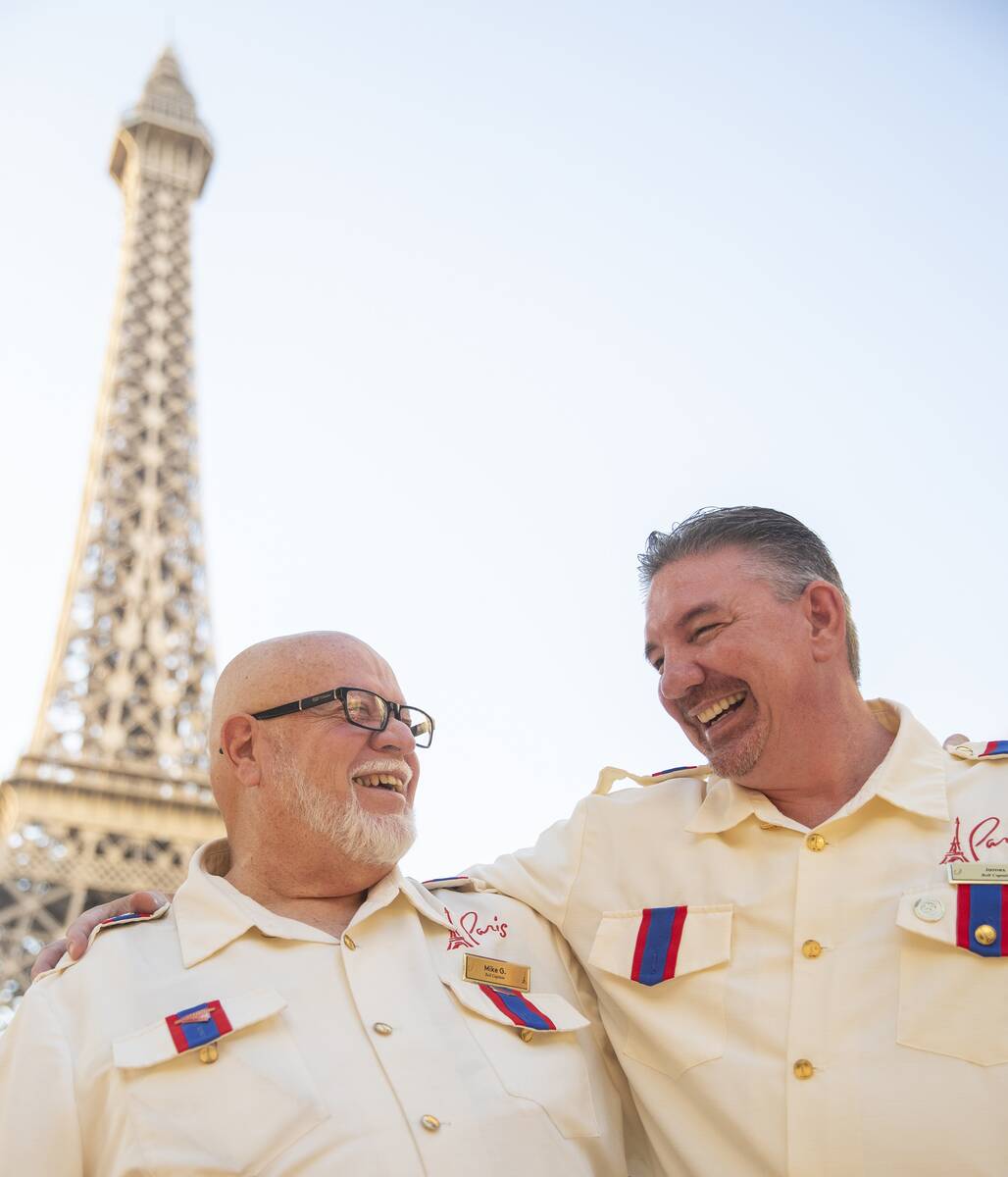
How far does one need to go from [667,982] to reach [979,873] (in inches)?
37.8

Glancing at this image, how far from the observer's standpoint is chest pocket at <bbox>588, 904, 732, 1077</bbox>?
3730 millimetres

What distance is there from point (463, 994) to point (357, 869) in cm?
54

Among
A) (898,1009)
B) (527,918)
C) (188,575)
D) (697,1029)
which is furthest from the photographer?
(188,575)

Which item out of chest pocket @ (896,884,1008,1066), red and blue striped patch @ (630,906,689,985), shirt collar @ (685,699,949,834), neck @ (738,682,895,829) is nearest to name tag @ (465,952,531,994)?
red and blue striped patch @ (630,906,689,985)

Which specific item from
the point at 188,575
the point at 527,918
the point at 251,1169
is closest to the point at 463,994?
the point at 527,918

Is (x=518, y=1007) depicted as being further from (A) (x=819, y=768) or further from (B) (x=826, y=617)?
(B) (x=826, y=617)

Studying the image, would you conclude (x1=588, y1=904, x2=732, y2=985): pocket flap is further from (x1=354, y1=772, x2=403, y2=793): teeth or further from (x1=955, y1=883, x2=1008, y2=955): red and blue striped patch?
(x1=354, y1=772, x2=403, y2=793): teeth

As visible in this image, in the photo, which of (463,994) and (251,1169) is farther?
(463,994)

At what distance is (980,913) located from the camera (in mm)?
3498

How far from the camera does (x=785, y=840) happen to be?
13.1 feet

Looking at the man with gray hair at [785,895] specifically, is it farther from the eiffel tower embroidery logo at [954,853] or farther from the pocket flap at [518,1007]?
the pocket flap at [518,1007]

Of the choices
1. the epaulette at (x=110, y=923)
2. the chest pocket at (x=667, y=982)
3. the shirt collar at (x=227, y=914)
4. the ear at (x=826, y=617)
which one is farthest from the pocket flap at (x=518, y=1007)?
the ear at (x=826, y=617)

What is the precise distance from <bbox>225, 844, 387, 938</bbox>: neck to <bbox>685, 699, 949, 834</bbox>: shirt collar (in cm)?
112

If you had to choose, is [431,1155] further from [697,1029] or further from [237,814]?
[237,814]
